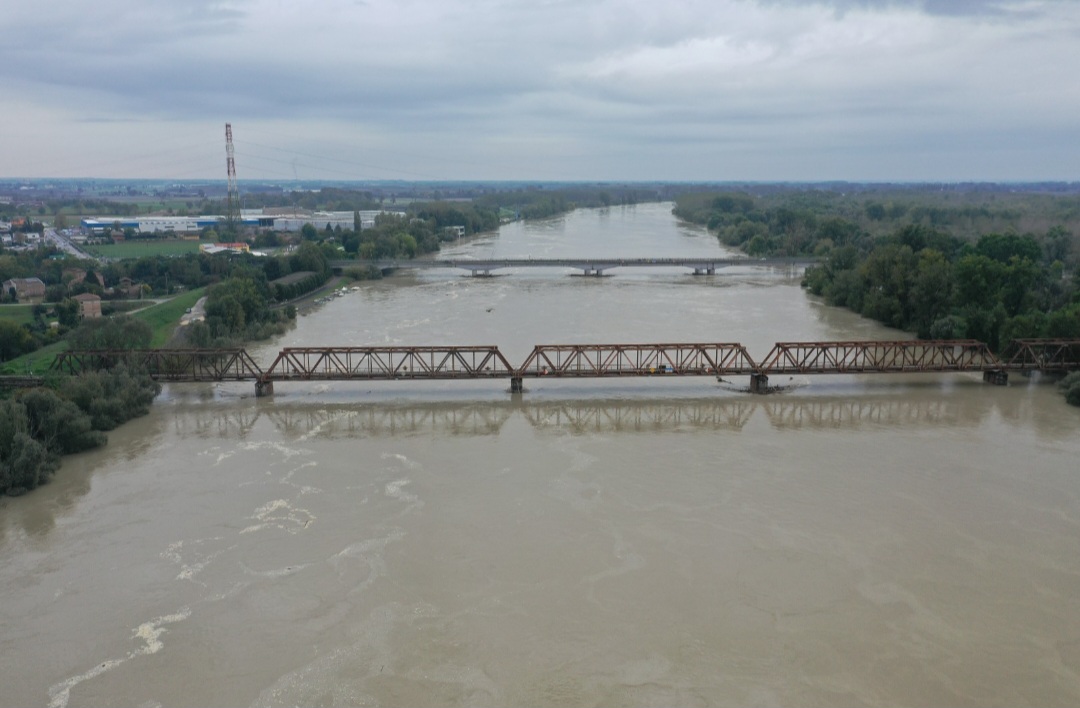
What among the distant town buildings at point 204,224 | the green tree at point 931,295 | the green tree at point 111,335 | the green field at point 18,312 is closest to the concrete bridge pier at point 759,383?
the green tree at point 931,295

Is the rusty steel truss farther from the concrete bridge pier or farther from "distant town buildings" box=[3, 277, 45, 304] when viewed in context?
"distant town buildings" box=[3, 277, 45, 304]

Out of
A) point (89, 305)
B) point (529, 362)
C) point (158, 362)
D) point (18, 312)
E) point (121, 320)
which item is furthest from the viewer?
point (18, 312)

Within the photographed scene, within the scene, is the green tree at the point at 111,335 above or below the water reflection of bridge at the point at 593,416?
above

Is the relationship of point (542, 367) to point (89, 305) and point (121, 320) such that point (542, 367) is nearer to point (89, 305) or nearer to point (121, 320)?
point (121, 320)

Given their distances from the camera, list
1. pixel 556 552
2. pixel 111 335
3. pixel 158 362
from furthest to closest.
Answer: pixel 111 335, pixel 158 362, pixel 556 552

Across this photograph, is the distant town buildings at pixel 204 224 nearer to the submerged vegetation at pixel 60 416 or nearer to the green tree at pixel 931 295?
the green tree at pixel 931 295

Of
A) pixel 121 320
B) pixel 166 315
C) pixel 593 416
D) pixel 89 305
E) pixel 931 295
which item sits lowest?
pixel 593 416

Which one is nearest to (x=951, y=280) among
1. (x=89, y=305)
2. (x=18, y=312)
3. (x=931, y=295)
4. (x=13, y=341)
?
(x=931, y=295)
